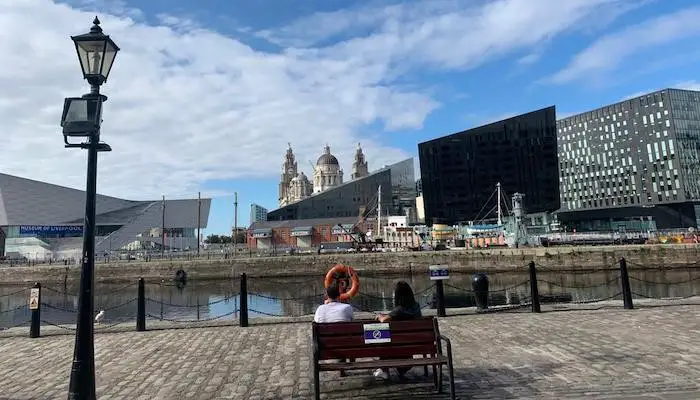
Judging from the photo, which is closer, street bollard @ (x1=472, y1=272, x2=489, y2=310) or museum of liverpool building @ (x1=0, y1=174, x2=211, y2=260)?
street bollard @ (x1=472, y1=272, x2=489, y2=310)

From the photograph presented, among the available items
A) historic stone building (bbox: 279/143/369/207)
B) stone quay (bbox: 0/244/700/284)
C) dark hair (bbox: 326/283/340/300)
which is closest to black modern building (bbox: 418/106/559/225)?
stone quay (bbox: 0/244/700/284)

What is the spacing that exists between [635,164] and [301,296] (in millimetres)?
92029

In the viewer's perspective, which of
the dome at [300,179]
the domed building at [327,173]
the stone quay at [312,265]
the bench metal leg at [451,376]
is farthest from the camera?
the dome at [300,179]

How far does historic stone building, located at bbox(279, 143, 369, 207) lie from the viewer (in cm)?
15088

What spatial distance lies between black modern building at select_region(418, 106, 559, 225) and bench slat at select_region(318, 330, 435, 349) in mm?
81036

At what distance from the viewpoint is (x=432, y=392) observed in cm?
546

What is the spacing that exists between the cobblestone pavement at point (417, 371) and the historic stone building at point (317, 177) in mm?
131859

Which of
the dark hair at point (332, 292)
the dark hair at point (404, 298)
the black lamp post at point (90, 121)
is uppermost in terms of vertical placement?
the black lamp post at point (90, 121)

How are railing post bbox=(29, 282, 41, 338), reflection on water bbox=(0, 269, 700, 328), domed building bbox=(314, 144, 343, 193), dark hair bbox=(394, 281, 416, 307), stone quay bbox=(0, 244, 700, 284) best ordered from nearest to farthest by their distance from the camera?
dark hair bbox=(394, 281, 416, 307) < railing post bbox=(29, 282, 41, 338) < reflection on water bbox=(0, 269, 700, 328) < stone quay bbox=(0, 244, 700, 284) < domed building bbox=(314, 144, 343, 193)

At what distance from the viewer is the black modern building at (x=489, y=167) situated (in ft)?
262

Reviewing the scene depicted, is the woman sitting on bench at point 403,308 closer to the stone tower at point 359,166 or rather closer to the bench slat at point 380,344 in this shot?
the bench slat at point 380,344

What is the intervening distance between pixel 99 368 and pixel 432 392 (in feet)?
17.5

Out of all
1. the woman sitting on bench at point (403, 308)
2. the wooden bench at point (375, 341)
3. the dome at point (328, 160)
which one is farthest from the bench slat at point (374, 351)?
the dome at point (328, 160)

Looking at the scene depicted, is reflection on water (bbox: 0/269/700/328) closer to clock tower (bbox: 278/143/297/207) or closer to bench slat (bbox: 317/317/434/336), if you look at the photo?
Answer: bench slat (bbox: 317/317/434/336)
